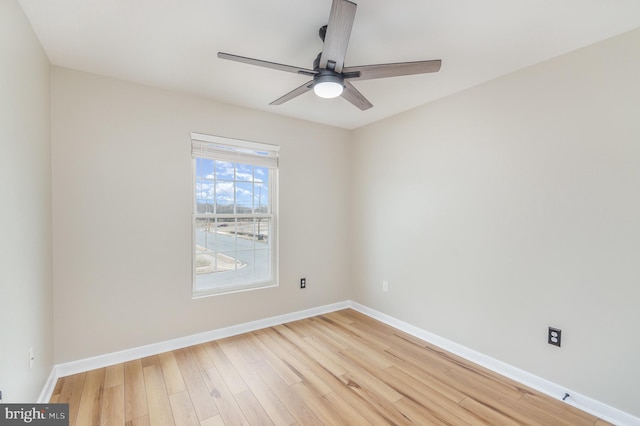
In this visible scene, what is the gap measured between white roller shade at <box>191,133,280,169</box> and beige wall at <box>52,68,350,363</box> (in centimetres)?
7

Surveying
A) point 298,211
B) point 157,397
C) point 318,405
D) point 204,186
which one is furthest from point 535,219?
point 157,397

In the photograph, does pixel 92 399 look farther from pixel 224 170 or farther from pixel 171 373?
pixel 224 170

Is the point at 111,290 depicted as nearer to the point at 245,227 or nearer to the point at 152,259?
the point at 152,259

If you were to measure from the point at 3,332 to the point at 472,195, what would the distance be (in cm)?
326

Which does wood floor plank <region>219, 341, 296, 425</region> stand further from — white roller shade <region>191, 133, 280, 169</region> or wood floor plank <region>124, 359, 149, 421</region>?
white roller shade <region>191, 133, 280, 169</region>

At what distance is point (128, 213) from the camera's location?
2.55 m

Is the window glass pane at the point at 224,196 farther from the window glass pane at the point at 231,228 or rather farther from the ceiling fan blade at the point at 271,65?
the ceiling fan blade at the point at 271,65

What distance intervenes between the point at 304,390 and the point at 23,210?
7.04 ft

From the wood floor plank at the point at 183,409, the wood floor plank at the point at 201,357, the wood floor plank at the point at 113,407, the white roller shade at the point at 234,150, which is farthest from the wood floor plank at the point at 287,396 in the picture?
the white roller shade at the point at 234,150

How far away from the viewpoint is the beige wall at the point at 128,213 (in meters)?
2.32

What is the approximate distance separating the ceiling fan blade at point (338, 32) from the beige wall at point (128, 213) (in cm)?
175

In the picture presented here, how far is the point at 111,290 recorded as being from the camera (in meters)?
2.49

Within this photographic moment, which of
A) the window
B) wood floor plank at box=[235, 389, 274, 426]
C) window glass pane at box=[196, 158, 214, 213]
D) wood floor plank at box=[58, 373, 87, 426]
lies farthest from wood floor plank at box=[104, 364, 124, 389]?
window glass pane at box=[196, 158, 214, 213]

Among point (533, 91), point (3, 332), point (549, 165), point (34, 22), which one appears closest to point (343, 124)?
point (533, 91)
